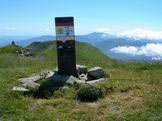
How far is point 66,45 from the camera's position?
40.0 ft

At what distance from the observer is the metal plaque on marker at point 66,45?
40.0 ft

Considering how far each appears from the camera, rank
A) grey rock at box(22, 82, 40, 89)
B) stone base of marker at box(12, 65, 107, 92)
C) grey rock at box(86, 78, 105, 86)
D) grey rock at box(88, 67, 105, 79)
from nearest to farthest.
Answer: grey rock at box(22, 82, 40, 89), stone base of marker at box(12, 65, 107, 92), grey rock at box(86, 78, 105, 86), grey rock at box(88, 67, 105, 79)

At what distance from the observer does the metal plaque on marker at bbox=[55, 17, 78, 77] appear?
12.2m

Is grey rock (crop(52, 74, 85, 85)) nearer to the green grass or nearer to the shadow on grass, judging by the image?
the shadow on grass

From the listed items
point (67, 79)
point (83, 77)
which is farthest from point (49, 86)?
point (83, 77)

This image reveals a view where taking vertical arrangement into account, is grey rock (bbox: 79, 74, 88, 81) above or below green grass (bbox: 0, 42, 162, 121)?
above

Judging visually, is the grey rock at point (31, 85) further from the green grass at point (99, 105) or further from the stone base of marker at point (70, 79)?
the green grass at point (99, 105)

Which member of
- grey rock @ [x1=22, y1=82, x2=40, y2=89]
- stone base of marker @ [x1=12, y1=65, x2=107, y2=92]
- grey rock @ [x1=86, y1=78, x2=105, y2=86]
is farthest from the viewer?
grey rock @ [x1=86, y1=78, x2=105, y2=86]

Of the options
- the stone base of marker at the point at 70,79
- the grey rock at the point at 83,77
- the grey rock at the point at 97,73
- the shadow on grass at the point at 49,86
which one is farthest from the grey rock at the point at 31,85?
the grey rock at the point at 97,73

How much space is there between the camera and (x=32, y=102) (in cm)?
910

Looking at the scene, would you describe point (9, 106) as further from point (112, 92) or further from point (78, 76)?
point (78, 76)

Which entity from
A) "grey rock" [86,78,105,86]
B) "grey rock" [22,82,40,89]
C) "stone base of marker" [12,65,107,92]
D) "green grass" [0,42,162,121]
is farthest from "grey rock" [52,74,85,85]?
"grey rock" [22,82,40,89]

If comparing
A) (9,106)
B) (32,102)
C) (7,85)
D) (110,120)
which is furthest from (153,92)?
(7,85)

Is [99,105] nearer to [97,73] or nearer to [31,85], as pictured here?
[31,85]
